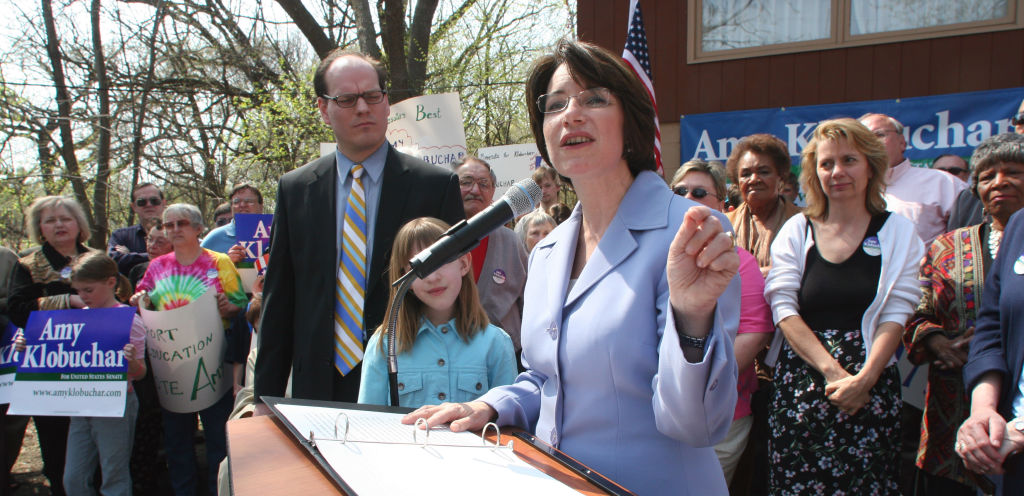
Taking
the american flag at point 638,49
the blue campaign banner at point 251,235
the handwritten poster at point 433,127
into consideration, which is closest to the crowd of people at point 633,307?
the blue campaign banner at point 251,235

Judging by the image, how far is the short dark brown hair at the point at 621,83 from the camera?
142 centimetres

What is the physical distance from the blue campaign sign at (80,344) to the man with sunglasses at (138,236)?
1.76m

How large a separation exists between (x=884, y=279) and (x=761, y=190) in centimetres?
96

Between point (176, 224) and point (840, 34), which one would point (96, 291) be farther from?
point (840, 34)

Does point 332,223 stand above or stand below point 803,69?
below

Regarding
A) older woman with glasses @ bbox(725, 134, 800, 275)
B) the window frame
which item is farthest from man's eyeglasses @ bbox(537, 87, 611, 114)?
the window frame

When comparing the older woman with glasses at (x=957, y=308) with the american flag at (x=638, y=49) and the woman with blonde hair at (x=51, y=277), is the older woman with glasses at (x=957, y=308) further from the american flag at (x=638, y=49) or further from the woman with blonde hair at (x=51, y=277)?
the woman with blonde hair at (x=51, y=277)

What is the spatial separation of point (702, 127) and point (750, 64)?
0.82 meters

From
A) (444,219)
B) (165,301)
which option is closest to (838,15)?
(444,219)

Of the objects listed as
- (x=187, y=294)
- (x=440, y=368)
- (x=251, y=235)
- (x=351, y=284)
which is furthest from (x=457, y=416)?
(x=251, y=235)

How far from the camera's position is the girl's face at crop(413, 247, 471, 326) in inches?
91.4

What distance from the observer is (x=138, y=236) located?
6.37 metres

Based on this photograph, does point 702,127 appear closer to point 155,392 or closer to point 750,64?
point 750,64

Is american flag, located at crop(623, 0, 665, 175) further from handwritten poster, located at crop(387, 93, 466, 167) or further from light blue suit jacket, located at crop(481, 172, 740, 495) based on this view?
light blue suit jacket, located at crop(481, 172, 740, 495)
